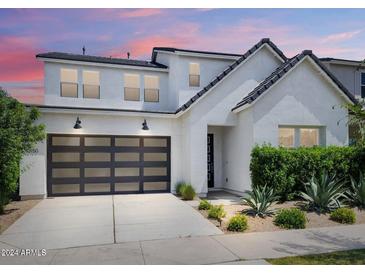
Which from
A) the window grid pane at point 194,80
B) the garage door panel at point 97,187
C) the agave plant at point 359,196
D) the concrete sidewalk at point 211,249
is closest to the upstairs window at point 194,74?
the window grid pane at point 194,80

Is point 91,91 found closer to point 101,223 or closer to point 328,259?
point 101,223

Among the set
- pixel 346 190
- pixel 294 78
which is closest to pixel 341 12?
pixel 294 78

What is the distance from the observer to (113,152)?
→ 42.6 feet

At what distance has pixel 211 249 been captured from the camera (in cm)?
576

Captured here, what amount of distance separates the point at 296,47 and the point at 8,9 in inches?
435

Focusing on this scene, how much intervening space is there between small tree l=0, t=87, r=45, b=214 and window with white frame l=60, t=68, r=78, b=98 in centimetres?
413

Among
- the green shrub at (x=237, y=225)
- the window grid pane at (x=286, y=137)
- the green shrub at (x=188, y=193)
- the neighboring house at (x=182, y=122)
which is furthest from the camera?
the window grid pane at (x=286, y=137)

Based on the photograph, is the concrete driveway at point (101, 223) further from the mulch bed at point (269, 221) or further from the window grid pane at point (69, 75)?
the window grid pane at point (69, 75)

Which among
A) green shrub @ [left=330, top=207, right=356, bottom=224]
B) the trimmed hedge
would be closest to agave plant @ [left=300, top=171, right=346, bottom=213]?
green shrub @ [left=330, top=207, right=356, bottom=224]

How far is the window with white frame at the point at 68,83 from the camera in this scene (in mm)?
14016

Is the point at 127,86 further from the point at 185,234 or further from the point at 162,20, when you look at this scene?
the point at 185,234

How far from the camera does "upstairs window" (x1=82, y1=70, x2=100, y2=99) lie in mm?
14273

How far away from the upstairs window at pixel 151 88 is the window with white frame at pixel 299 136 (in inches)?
255

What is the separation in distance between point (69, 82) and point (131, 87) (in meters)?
2.98
